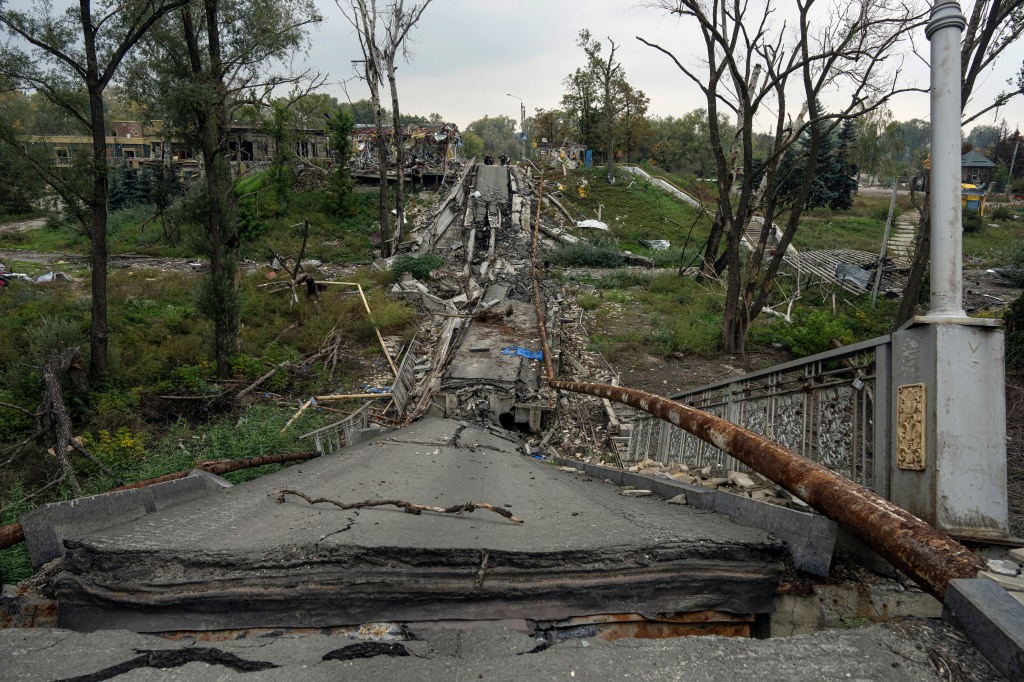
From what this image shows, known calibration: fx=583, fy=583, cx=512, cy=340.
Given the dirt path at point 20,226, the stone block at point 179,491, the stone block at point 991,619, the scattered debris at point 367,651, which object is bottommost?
the stone block at point 179,491

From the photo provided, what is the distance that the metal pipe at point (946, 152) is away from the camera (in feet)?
10.1

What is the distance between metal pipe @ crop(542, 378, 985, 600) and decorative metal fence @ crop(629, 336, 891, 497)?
62 centimetres

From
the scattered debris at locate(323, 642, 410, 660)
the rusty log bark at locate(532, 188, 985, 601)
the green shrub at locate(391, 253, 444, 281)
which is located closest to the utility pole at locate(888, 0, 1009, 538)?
the rusty log bark at locate(532, 188, 985, 601)

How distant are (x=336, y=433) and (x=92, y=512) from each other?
4779 millimetres

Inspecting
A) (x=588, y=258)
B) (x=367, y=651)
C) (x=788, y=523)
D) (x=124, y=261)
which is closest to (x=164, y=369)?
(x=367, y=651)

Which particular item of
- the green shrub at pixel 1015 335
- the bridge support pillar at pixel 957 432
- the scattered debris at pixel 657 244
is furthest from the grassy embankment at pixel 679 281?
the bridge support pillar at pixel 957 432

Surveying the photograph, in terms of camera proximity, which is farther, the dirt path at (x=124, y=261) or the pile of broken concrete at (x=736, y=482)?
the dirt path at (x=124, y=261)

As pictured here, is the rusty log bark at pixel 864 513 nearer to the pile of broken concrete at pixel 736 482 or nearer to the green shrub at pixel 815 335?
the pile of broken concrete at pixel 736 482

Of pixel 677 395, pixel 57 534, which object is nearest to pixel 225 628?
pixel 57 534

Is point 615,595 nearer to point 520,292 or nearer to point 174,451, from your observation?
point 174,451

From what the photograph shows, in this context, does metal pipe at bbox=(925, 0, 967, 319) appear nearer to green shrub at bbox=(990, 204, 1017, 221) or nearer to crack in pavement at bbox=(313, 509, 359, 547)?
crack in pavement at bbox=(313, 509, 359, 547)

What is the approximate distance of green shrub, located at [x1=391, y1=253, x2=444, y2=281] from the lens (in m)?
20.3

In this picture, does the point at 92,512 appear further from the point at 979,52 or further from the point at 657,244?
the point at 657,244

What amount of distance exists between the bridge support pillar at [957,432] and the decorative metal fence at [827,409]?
224 mm
